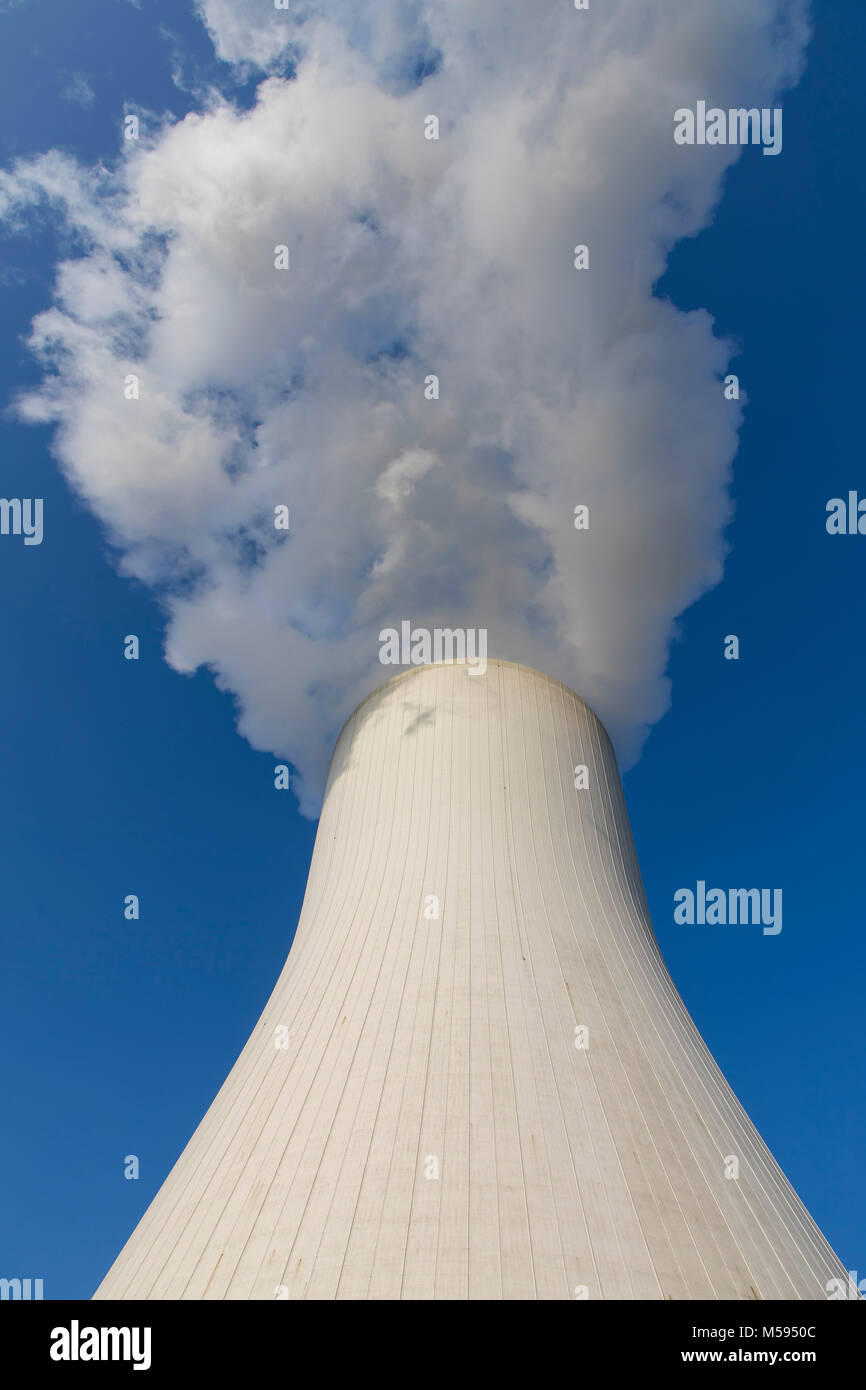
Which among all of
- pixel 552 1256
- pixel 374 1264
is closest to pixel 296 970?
pixel 374 1264

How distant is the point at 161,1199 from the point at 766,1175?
3.89m

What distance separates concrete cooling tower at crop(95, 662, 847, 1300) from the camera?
3689 millimetres

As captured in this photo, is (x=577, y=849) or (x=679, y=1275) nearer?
(x=679, y=1275)

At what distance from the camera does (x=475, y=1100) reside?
14.2ft

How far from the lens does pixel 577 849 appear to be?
6523 mm

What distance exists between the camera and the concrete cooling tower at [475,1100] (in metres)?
3.69

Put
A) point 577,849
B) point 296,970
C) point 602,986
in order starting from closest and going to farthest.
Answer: point 602,986 → point 296,970 → point 577,849

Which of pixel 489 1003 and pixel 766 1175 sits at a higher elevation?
pixel 489 1003

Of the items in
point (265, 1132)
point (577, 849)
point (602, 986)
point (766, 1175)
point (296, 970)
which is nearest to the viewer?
point (265, 1132)
